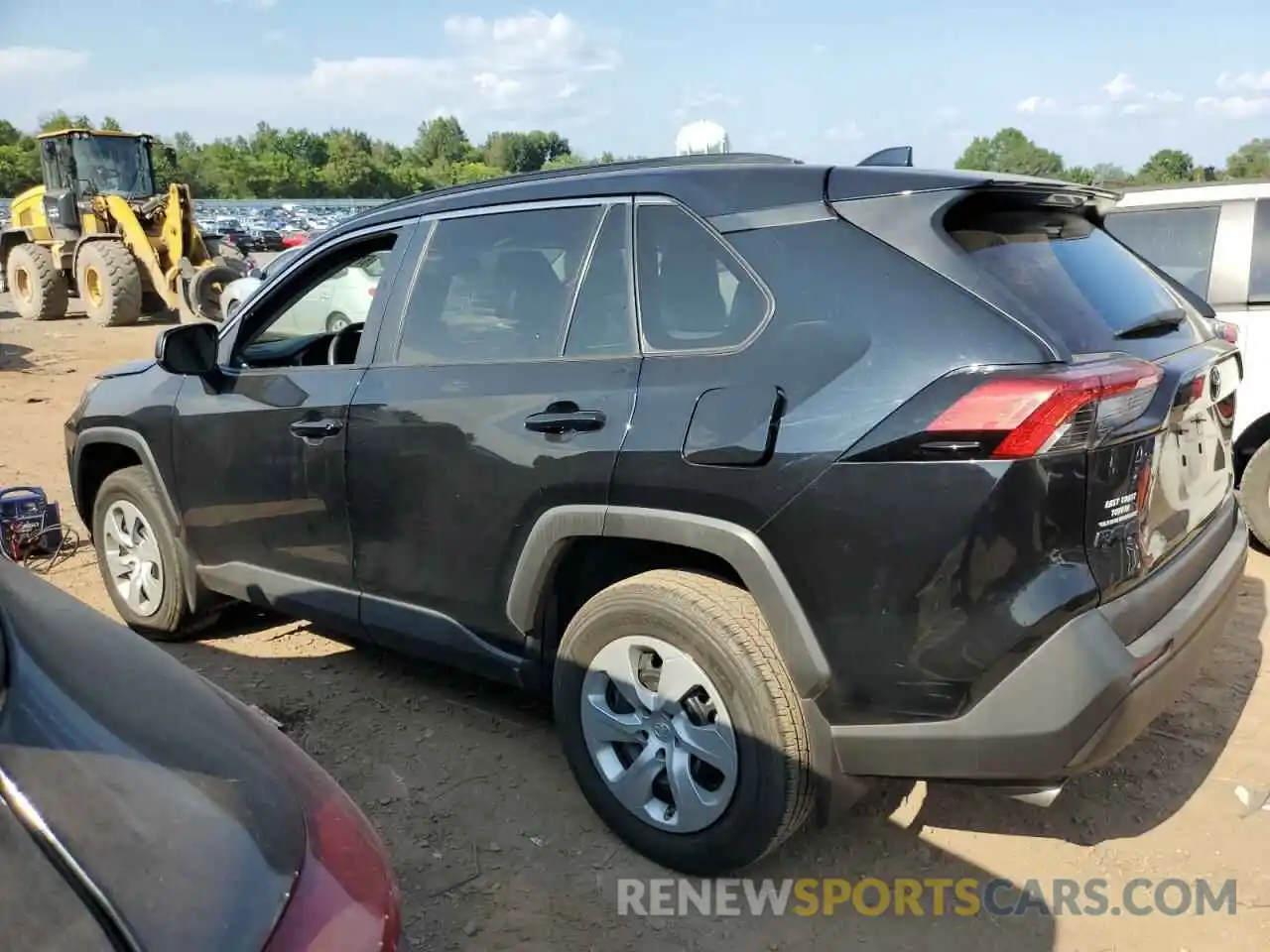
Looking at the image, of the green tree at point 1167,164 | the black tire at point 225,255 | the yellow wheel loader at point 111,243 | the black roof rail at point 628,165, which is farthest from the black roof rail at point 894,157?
the green tree at point 1167,164

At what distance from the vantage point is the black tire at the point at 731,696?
2.46m

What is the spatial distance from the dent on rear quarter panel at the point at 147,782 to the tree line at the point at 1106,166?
1319 centimetres

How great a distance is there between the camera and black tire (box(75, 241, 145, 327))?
1579 cm

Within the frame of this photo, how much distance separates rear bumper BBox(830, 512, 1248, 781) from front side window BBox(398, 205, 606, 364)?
1412 millimetres

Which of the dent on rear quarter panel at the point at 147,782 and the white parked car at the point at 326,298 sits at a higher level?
the white parked car at the point at 326,298

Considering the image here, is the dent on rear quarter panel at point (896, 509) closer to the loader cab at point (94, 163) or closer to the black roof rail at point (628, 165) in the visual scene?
the black roof rail at point (628, 165)

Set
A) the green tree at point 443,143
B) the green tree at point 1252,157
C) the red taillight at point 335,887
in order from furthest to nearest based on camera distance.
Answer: the green tree at point 443,143 → the green tree at point 1252,157 → the red taillight at point 335,887

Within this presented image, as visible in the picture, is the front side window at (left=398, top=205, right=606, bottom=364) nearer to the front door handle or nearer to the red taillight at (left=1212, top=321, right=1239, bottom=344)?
the front door handle

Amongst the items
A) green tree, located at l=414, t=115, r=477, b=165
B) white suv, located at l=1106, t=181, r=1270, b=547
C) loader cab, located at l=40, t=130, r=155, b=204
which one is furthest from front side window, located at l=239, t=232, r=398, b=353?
green tree, located at l=414, t=115, r=477, b=165

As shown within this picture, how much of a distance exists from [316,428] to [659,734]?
1.59m

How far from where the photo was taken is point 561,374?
9.36 ft

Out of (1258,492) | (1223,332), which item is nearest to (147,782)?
(1223,332)

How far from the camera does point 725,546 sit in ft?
8.07

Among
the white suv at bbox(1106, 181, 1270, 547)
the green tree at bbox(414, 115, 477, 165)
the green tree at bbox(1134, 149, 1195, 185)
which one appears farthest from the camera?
the green tree at bbox(414, 115, 477, 165)
